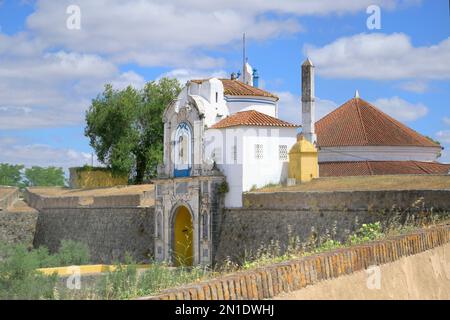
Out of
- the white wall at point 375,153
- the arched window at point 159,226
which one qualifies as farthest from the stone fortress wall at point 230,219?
the white wall at point 375,153

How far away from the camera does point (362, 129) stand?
35.7 m

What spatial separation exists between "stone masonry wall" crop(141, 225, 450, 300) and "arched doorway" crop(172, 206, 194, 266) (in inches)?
757

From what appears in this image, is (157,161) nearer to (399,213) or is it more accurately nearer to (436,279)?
(399,213)

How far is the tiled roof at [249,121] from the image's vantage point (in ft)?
90.6

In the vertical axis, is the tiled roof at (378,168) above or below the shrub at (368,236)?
above

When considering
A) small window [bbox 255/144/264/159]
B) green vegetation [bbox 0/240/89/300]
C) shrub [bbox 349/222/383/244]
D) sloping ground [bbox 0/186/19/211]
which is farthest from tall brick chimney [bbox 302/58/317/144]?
sloping ground [bbox 0/186/19/211]

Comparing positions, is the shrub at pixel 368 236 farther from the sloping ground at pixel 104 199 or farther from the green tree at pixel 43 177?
the green tree at pixel 43 177

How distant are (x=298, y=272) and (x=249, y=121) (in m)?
19.7

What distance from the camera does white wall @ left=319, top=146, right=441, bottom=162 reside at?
3441 cm

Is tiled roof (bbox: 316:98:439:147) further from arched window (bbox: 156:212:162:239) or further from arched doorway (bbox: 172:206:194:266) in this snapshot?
arched window (bbox: 156:212:162:239)

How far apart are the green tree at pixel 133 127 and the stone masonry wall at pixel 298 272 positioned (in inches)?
1546

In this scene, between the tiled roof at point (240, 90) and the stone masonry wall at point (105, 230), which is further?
the stone masonry wall at point (105, 230)
